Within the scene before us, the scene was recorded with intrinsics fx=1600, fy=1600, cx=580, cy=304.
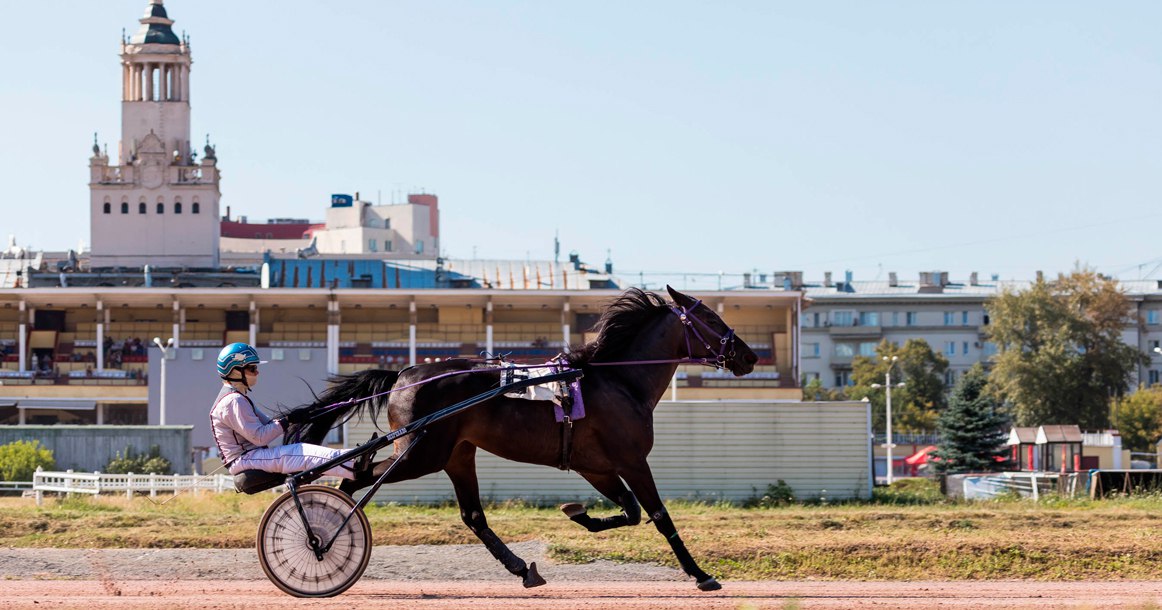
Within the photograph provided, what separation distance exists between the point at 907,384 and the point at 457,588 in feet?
323

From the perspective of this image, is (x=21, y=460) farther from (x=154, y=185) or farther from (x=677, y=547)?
(x=154, y=185)

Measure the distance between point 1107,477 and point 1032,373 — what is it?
56.6 meters

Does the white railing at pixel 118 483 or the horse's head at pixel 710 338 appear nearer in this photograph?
the horse's head at pixel 710 338

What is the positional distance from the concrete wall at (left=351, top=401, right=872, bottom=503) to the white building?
61.1m

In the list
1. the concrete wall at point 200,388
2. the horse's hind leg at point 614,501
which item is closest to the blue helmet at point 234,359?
the horse's hind leg at point 614,501

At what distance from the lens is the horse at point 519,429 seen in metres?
13.2

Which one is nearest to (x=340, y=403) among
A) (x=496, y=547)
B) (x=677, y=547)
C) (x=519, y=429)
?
(x=519, y=429)

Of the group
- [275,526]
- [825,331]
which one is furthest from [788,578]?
[825,331]

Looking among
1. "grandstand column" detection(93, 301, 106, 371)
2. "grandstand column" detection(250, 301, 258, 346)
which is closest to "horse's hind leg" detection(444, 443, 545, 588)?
"grandstand column" detection(250, 301, 258, 346)

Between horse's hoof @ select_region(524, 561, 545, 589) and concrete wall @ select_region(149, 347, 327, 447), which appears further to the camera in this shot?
concrete wall @ select_region(149, 347, 327, 447)

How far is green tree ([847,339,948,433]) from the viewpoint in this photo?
103562 mm

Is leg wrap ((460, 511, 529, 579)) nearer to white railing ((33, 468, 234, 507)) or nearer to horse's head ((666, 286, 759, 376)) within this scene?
horse's head ((666, 286, 759, 376))

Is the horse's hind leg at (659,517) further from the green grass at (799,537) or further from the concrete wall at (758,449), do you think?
the concrete wall at (758,449)

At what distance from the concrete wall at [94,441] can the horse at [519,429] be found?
1120 inches
